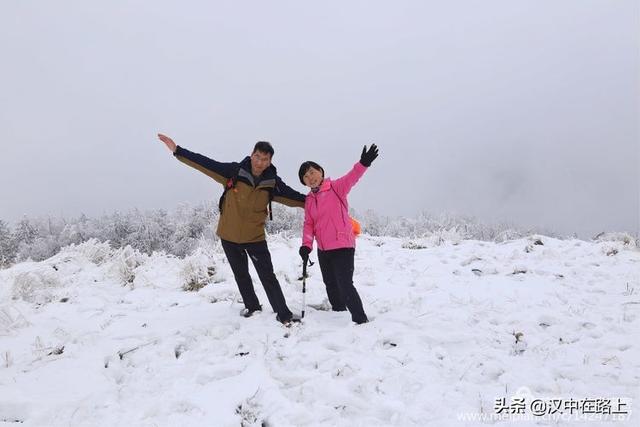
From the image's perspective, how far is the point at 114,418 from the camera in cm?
331

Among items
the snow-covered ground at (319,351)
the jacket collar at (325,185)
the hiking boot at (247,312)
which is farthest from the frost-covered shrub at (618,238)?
the hiking boot at (247,312)

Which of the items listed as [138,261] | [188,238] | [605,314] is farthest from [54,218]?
[605,314]

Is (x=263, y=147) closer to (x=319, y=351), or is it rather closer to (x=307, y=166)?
(x=307, y=166)

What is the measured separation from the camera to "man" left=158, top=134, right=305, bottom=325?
5230mm

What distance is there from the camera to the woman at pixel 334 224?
5.19m

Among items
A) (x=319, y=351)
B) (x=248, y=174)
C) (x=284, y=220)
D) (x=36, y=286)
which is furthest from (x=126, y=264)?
(x=284, y=220)

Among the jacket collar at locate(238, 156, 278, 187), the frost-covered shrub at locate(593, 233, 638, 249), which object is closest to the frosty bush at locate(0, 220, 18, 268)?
the jacket collar at locate(238, 156, 278, 187)

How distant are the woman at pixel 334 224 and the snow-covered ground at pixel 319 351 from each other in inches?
18.2

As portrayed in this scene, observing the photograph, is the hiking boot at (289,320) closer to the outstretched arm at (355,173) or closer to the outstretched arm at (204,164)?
the outstretched arm at (355,173)

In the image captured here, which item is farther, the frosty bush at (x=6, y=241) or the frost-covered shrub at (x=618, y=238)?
the frosty bush at (x=6, y=241)

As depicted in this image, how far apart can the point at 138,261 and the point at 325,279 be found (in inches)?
207

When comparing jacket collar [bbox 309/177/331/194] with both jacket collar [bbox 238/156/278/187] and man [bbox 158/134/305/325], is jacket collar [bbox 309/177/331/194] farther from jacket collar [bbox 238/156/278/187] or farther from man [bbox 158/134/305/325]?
jacket collar [bbox 238/156/278/187]

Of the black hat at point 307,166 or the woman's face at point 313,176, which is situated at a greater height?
the black hat at point 307,166

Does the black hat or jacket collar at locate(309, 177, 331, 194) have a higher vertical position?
the black hat
